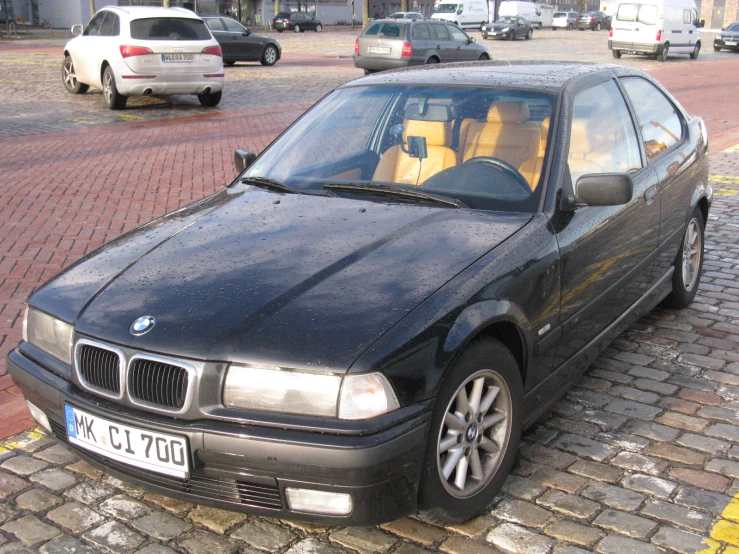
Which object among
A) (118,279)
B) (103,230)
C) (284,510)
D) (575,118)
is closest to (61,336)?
(118,279)

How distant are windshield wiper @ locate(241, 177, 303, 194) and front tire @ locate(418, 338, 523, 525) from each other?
4.53ft

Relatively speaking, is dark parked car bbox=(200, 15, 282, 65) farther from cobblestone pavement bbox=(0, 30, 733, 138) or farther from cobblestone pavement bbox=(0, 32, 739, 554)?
cobblestone pavement bbox=(0, 32, 739, 554)

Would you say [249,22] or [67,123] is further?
[249,22]

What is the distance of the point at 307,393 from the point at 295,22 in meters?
59.8

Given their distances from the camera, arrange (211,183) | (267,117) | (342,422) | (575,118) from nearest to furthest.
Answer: (342,422) → (575,118) → (211,183) → (267,117)

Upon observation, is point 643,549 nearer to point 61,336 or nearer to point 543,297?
point 543,297

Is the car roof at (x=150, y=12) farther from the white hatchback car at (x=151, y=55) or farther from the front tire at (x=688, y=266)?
the front tire at (x=688, y=266)

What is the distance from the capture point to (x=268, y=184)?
13.4 feet

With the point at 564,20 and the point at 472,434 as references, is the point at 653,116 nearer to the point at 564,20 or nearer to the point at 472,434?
the point at 472,434

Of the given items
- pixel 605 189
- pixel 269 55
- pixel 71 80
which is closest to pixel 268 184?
pixel 605 189

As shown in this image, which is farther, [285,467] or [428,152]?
[428,152]

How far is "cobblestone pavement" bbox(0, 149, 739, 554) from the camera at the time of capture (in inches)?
117

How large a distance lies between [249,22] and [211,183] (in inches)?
2720

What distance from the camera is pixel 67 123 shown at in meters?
13.8
